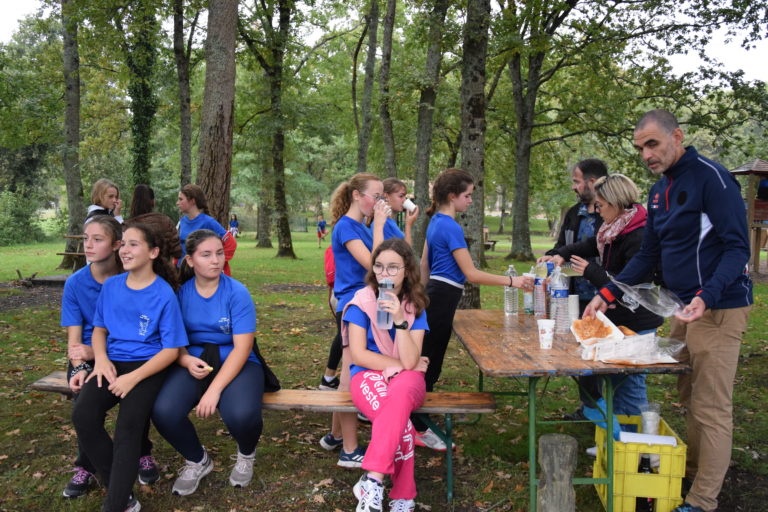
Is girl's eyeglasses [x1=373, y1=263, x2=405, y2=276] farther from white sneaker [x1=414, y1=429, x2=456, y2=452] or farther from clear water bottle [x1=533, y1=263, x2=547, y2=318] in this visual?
white sneaker [x1=414, y1=429, x2=456, y2=452]

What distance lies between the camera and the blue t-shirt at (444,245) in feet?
13.7

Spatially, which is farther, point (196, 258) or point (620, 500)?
point (196, 258)

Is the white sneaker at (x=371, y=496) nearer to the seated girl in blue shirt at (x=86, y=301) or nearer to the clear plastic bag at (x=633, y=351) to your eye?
the clear plastic bag at (x=633, y=351)

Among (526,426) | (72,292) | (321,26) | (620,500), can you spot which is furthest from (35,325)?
(321,26)

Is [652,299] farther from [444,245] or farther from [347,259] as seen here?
[347,259]

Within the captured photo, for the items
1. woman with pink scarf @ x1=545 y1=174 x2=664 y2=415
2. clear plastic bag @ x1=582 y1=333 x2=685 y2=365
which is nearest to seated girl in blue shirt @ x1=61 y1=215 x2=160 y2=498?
clear plastic bag @ x1=582 y1=333 x2=685 y2=365

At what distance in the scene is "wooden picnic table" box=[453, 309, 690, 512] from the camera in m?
2.91

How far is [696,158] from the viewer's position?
3.07 meters

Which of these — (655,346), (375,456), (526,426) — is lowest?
(526,426)

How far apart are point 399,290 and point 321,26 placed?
18737mm

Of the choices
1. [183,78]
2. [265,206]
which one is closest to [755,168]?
[183,78]

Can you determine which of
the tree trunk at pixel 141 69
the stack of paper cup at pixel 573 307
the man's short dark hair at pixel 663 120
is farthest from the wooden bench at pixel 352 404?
the tree trunk at pixel 141 69

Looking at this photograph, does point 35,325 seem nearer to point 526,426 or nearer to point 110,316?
point 110,316

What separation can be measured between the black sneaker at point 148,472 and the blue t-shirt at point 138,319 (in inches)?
29.9
